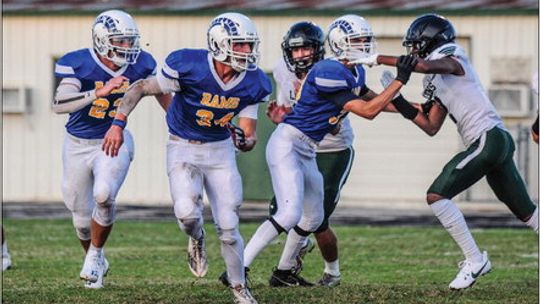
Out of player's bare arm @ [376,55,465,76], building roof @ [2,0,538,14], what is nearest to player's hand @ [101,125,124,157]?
player's bare arm @ [376,55,465,76]

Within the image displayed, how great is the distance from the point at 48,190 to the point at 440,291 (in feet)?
50.2

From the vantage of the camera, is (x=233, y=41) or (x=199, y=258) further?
(x=199, y=258)

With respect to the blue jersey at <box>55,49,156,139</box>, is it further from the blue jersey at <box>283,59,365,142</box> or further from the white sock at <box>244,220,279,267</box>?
the white sock at <box>244,220,279,267</box>

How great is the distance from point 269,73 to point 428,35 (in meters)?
13.5

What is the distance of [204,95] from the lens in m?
9.48

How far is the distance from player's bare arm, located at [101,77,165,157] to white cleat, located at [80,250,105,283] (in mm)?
1261

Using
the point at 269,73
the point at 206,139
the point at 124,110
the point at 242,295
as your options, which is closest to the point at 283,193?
the point at 206,139

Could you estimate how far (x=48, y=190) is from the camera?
24.4 metres

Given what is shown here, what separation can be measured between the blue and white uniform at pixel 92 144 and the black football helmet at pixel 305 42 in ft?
3.69

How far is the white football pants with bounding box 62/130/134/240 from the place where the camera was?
10.5m

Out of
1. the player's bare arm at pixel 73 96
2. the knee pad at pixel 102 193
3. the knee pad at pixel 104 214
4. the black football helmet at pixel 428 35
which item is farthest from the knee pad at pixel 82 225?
the black football helmet at pixel 428 35

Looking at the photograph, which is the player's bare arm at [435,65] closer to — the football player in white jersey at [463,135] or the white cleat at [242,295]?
the football player in white jersey at [463,135]

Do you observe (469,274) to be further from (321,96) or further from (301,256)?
(301,256)

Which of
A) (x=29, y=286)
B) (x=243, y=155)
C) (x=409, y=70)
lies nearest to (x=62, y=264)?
(x=29, y=286)
